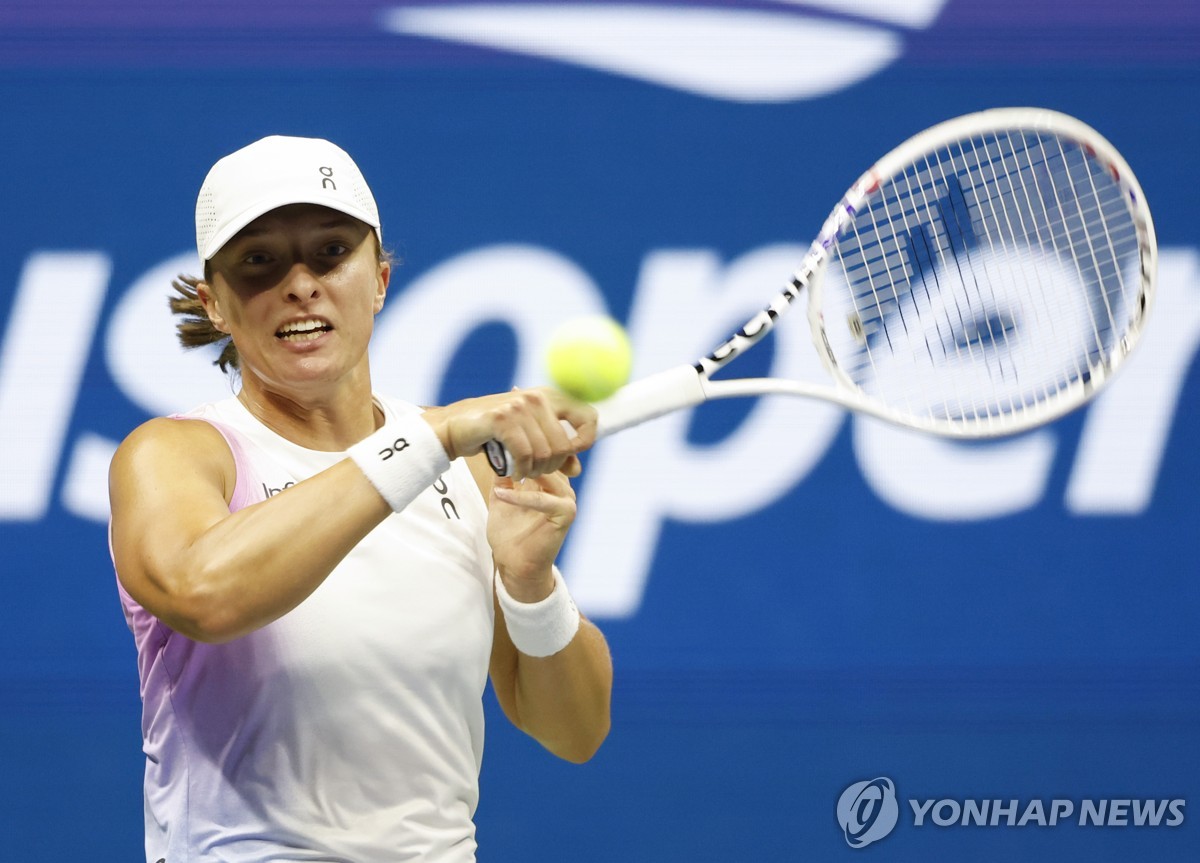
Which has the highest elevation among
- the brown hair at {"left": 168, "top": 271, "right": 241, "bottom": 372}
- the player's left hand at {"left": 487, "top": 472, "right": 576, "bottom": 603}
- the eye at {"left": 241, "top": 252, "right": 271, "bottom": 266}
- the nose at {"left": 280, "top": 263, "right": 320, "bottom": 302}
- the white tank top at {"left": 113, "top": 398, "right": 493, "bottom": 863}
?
the brown hair at {"left": 168, "top": 271, "right": 241, "bottom": 372}

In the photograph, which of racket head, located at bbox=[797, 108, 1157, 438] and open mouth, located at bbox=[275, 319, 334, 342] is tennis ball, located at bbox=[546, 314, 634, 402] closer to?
open mouth, located at bbox=[275, 319, 334, 342]

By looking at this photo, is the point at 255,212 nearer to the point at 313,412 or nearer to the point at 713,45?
the point at 313,412

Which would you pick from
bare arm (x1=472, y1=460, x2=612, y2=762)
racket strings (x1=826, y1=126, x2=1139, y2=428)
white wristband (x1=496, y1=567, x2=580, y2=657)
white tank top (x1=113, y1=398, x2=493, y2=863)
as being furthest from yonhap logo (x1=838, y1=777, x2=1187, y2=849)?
white tank top (x1=113, y1=398, x2=493, y2=863)

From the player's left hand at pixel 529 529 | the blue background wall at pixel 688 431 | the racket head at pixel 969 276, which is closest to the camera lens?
the player's left hand at pixel 529 529

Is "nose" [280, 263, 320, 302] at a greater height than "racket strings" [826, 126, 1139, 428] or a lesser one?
lesser

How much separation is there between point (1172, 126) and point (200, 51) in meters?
2.28

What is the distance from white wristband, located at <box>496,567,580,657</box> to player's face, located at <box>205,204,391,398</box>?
0.38 metres

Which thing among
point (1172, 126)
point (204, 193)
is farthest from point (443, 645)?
point (1172, 126)

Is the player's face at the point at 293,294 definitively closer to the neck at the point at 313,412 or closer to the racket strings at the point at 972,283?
the neck at the point at 313,412

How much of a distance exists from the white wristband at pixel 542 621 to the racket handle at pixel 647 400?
254 mm

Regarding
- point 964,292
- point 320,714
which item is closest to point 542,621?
point 320,714

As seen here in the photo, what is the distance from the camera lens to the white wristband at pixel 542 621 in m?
1.89

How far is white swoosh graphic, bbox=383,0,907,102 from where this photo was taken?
3.35 meters

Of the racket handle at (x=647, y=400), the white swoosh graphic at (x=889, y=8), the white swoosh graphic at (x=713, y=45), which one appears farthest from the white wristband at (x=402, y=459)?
the white swoosh graphic at (x=889, y=8)
